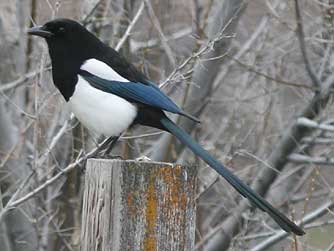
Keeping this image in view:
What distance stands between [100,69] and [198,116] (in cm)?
169

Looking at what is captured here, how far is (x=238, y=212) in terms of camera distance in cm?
498

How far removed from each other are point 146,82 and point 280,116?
228 centimetres

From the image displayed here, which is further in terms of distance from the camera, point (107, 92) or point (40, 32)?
point (40, 32)

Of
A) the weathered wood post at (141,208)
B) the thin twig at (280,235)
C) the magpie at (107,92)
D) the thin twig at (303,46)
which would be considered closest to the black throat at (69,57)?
the magpie at (107,92)

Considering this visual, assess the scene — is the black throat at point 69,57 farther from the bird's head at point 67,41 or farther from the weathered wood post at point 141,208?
the weathered wood post at point 141,208

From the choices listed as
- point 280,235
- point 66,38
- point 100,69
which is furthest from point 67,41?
point 280,235

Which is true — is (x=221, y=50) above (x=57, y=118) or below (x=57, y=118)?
above

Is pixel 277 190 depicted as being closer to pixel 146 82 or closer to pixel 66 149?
pixel 66 149

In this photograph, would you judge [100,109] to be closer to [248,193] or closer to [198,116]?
[248,193]

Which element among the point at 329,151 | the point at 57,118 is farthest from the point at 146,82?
the point at 329,151

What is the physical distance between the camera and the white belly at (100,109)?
3557mm

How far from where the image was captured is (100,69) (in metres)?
3.59

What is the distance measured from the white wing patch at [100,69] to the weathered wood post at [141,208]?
4.27 ft

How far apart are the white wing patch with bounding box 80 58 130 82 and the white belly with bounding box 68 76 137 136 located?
0.06 meters
